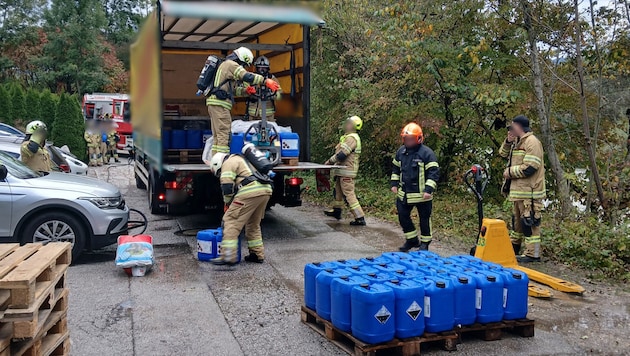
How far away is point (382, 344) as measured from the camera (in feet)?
14.9

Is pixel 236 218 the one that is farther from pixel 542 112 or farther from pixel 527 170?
pixel 542 112

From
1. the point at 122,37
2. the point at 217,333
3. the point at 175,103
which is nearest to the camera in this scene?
the point at 122,37

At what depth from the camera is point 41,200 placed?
712cm

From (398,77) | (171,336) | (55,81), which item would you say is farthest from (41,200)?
(398,77)

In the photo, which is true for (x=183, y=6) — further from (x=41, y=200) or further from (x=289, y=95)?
(x=289, y=95)

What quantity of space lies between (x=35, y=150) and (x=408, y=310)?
23.1 feet

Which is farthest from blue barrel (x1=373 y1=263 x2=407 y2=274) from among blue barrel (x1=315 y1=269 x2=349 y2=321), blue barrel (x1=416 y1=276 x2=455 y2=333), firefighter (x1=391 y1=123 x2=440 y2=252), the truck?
firefighter (x1=391 y1=123 x2=440 y2=252)

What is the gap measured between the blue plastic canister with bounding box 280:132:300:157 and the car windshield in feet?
11.7

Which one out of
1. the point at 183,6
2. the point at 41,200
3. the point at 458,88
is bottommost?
the point at 41,200

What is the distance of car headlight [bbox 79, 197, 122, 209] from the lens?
24.4 feet

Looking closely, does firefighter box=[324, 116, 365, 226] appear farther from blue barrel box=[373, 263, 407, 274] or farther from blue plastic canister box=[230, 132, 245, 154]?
blue barrel box=[373, 263, 407, 274]

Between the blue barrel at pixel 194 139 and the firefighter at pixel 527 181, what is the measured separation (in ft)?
17.5

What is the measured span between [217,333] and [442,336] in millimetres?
1942

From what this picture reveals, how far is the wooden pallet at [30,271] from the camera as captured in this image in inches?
134
